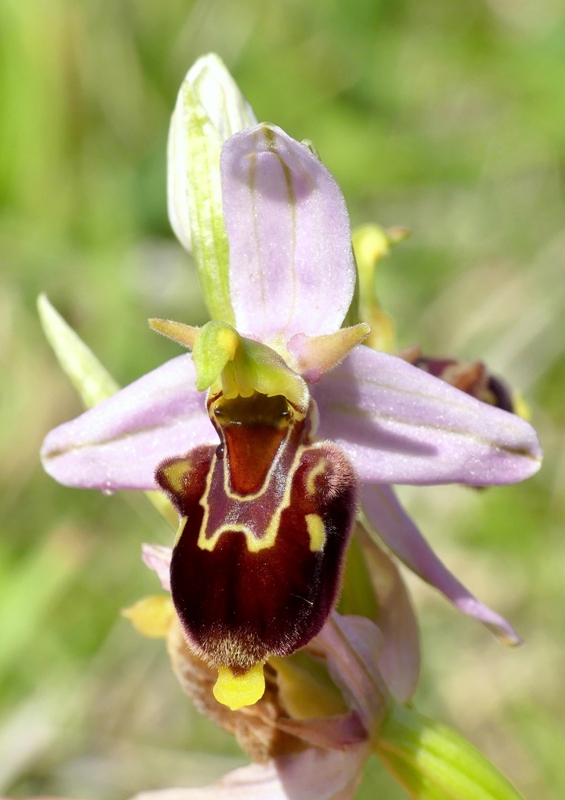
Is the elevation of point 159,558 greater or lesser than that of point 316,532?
lesser

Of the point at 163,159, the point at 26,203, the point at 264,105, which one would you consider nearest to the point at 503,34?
the point at 264,105

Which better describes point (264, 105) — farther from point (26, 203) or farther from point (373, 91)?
point (26, 203)

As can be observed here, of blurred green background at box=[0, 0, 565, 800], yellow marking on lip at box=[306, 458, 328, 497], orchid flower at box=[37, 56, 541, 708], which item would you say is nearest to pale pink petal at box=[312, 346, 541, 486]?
orchid flower at box=[37, 56, 541, 708]

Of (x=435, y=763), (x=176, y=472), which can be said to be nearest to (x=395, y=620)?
(x=435, y=763)

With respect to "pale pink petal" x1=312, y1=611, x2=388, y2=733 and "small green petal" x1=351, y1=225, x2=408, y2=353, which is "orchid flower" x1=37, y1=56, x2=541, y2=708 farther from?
"small green petal" x1=351, y1=225, x2=408, y2=353

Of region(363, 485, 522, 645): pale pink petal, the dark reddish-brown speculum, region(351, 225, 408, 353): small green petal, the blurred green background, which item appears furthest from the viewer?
the blurred green background

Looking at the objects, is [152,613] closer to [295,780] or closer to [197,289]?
[295,780]
